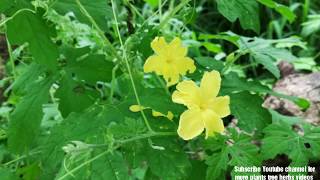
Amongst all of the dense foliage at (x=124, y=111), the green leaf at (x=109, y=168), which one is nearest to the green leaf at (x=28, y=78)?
the dense foliage at (x=124, y=111)

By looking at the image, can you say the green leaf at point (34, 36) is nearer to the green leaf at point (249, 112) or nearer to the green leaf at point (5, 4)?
the green leaf at point (5, 4)

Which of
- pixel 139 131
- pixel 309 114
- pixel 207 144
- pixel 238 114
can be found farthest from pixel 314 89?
pixel 139 131

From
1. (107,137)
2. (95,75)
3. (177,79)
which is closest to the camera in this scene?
(107,137)

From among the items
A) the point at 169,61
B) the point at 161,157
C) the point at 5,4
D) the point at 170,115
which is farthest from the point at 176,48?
the point at 5,4

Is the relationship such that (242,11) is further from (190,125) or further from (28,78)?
(28,78)

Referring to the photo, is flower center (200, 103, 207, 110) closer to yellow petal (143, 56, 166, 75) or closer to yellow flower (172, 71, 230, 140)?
yellow flower (172, 71, 230, 140)

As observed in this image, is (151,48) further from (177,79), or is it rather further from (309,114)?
→ (309,114)

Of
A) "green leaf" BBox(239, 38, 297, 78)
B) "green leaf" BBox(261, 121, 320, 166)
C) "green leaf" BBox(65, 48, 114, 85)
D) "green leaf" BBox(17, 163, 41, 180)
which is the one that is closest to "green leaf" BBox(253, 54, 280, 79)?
"green leaf" BBox(239, 38, 297, 78)

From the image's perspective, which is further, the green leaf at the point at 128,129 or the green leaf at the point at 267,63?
the green leaf at the point at 267,63
